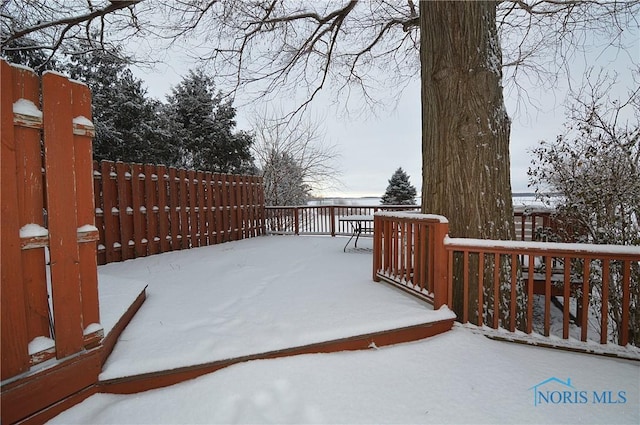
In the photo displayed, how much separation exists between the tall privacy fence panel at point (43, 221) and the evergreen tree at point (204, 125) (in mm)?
9790

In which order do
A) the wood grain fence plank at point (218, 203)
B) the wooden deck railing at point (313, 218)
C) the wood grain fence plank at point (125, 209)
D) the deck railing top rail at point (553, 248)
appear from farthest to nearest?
the wooden deck railing at point (313, 218)
the wood grain fence plank at point (218, 203)
the wood grain fence plank at point (125, 209)
the deck railing top rail at point (553, 248)

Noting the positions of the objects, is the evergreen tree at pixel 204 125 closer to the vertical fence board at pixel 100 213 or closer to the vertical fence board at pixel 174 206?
the vertical fence board at pixel 174 206

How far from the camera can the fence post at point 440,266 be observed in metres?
2.45

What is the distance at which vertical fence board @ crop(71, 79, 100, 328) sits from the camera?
5.19 ft

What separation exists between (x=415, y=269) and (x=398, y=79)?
5.28m

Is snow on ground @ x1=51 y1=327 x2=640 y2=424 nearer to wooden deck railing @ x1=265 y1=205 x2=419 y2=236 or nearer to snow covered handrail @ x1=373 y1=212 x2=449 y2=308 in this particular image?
snow covered handrail @ x1=373 y1=212 x2=449 y2=308

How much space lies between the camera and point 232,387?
66.1 inches

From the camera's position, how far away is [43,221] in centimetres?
150

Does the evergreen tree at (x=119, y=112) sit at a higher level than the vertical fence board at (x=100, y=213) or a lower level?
higher

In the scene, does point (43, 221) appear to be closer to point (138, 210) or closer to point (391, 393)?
point (391, 393)

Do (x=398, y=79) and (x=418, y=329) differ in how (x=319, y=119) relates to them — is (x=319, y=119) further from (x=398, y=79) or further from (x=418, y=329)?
(x=418, y=329)

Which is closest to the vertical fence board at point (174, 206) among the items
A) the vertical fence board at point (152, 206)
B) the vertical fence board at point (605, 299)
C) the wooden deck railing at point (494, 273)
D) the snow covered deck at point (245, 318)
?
the vertical fence board at point (152, 206)

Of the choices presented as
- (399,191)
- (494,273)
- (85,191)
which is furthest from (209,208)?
(399,191)

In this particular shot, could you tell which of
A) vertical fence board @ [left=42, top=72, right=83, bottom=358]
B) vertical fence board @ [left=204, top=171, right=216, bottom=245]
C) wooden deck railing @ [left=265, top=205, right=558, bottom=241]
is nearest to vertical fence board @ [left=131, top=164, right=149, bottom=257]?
vertical fence board @ [left=204, top=171, right=216, bottom=245]
